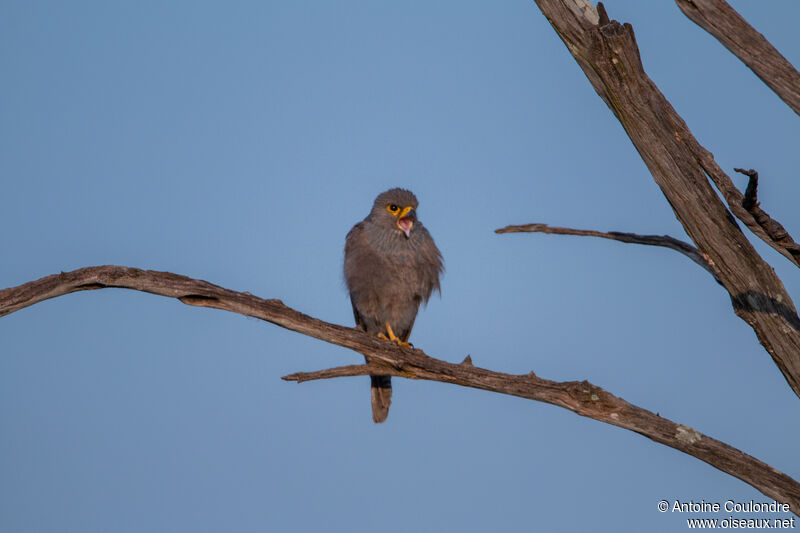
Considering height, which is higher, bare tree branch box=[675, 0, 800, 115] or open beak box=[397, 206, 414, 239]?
open beak box=[397, 206, 414, 239]

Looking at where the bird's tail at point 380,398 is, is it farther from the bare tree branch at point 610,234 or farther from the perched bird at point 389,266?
the bare tree branch at point 610,234

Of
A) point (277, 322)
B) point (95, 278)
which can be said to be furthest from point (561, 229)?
point (95, 278)

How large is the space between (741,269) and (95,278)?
3.61 m

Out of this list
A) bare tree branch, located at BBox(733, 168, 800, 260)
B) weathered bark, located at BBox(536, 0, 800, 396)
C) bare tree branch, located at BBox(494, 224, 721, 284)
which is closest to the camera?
bare tree branch, located at BBox(733, 168, 800, 260)

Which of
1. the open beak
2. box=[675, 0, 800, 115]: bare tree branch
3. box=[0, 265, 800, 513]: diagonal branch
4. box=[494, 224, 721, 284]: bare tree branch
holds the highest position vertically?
the open beak

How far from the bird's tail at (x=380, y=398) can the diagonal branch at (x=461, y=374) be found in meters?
2.54

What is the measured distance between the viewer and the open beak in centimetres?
689

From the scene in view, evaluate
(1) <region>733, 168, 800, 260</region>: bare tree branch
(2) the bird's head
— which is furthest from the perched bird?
(1) <region>733, 168, 800, 260</region>: bare tree branch

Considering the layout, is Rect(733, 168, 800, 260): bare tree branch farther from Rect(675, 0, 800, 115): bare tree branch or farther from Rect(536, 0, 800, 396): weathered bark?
Rect(675, 0, 800, 115): bare tree branch

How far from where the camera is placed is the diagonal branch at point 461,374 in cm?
404

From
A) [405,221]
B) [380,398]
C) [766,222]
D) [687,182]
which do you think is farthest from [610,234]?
[380,398]

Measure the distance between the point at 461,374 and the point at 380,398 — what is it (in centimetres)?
267

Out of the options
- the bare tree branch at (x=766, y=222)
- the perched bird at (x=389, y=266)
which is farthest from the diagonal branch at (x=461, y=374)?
the perched bird at (x=389, y=266)

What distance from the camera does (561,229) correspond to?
4.79m
